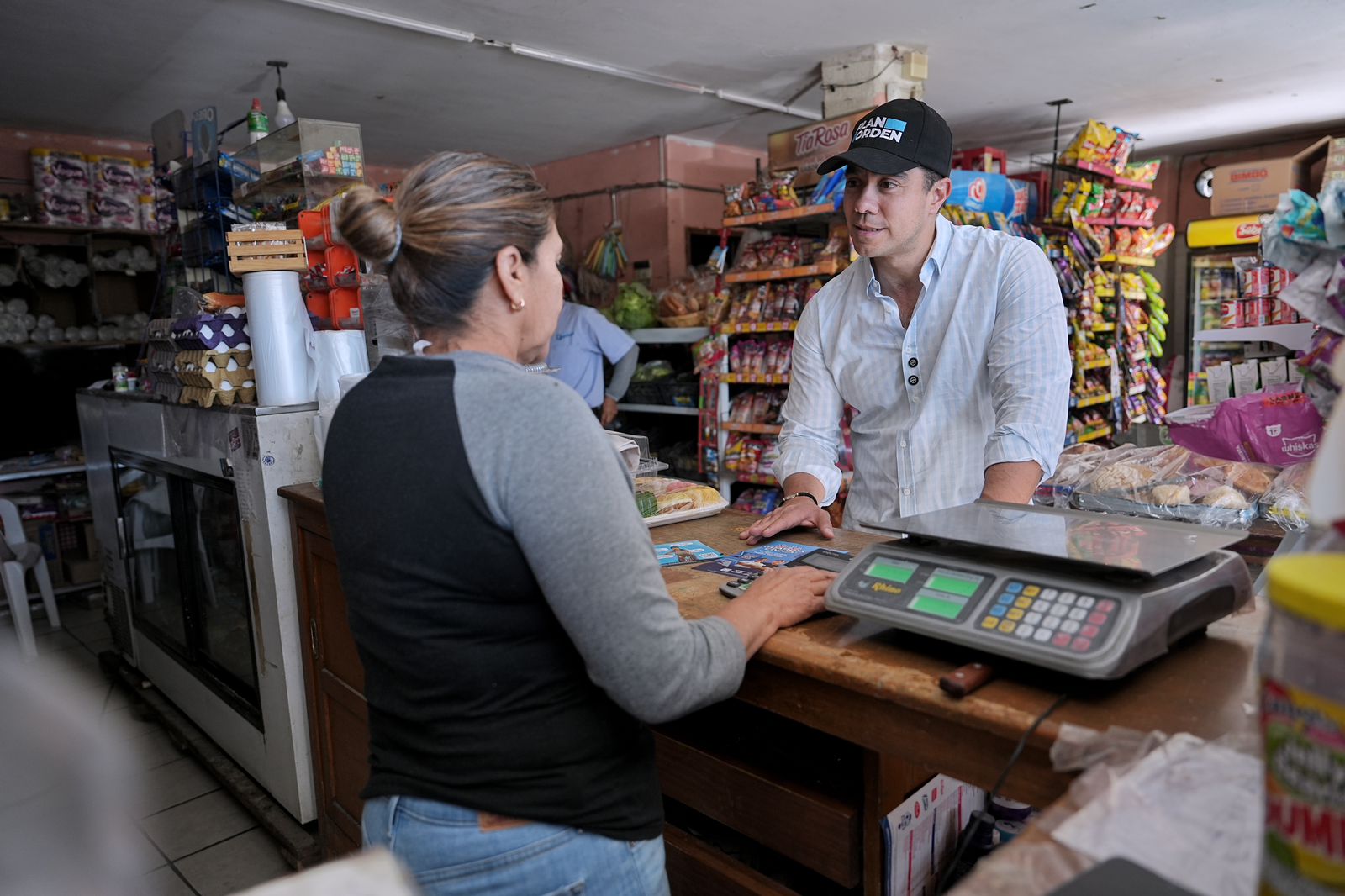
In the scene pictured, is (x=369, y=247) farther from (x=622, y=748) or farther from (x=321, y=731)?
(x=321, y=731)

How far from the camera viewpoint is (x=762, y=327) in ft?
15.3

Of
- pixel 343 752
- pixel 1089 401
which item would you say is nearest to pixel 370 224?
pixel 343 752

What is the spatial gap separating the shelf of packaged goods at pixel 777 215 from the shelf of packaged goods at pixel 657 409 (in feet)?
3.60

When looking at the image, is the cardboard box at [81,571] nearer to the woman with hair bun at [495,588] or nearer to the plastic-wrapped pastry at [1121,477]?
the woman with hair bun at [495,588]

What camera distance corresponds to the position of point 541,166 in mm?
8742

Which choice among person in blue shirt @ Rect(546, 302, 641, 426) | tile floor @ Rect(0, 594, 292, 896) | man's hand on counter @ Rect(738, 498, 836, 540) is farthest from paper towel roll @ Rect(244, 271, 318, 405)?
person in blue shirt @ Rect(546, 302, 641, 426)

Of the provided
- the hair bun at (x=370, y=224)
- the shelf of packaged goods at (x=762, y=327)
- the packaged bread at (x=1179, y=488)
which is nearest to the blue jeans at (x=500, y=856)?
the hair bun at (x=370, y=224)

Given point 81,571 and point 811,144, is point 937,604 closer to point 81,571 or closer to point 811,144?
point 811,144

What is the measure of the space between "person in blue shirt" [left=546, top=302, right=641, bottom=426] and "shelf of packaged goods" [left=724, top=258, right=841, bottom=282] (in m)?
0.80

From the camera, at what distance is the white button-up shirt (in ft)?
6.50

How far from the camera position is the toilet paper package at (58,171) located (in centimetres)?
630

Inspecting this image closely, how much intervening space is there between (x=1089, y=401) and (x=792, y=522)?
4.76 m

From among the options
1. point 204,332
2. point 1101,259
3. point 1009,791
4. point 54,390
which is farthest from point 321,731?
point 1101,259

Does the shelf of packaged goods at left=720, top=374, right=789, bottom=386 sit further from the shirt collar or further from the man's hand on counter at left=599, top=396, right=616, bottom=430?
the shirt collar
